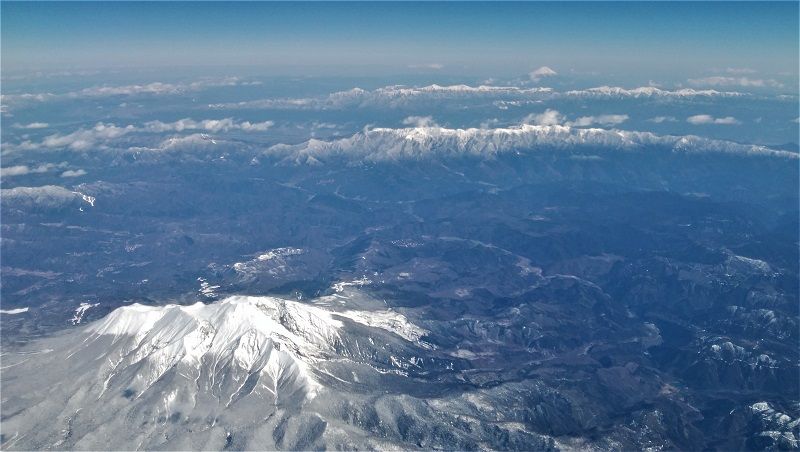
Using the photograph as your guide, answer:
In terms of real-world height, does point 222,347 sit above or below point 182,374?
above

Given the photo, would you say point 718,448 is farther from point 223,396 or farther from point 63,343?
point 63,343

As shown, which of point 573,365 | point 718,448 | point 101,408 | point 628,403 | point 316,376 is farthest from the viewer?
point 573,365

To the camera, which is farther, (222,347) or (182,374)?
(222,347)

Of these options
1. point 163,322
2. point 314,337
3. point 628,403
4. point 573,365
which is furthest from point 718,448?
point 163,322

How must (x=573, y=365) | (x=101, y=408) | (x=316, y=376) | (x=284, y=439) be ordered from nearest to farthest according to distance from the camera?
(x=284, y=439) → (x=101, y=408) → (x=316, y=376) → (x=573, y=365)

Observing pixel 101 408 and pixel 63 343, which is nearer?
pixel 101 408

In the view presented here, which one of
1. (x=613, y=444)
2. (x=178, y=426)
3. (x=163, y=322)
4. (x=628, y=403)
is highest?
(x=163, y=322)

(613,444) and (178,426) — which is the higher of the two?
(178,426)

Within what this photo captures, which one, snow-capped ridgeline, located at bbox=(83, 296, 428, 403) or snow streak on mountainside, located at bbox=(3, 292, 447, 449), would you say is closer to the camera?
snow streak on mountainside, located at bbox=(3, 292, 447, 449)

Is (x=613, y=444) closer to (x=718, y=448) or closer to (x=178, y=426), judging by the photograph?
(x=718, y=448)

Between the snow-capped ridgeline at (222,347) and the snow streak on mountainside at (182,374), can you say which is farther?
the snow-capped ridgeline at (222,347)
